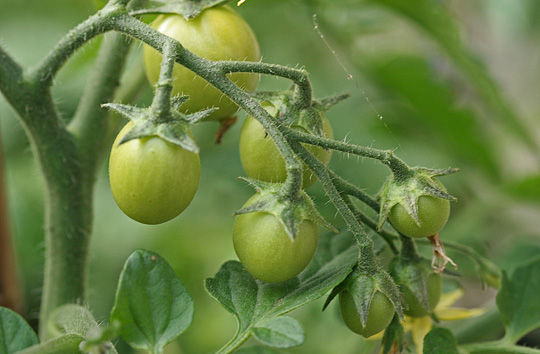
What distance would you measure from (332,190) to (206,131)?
0.91 meters

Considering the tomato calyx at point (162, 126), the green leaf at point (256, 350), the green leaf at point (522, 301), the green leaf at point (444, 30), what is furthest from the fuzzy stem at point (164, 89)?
the green leaf at point (444, 30)

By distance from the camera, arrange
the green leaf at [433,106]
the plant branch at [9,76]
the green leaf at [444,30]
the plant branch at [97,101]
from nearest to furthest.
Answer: the plant branch at [9,76] < the plant branch at [97,101] < the green leaf at [444,30] < the green leaf at [433,106]

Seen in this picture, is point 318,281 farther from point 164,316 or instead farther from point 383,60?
point 383,60

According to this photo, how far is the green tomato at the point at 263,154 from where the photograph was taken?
0.72 metres

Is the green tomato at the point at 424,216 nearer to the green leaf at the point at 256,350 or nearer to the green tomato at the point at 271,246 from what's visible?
the green tomato at the point at 271,246

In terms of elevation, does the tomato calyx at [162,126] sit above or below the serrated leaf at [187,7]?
below

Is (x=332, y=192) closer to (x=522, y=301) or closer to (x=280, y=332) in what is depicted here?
(x=280, y=332)

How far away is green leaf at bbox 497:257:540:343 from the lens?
35.6 inches

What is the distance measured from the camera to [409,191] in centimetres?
69

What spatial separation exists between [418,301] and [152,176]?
1.20 ft

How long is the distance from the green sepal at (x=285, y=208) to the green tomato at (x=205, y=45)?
6.0 inches

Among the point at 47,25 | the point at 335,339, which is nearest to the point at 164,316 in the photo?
the point at 335,339

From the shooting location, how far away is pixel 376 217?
0.83 meters

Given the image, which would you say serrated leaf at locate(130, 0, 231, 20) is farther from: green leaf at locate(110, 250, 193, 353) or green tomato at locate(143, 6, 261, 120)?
green leaf at locate(110, 250, 193, 353)
